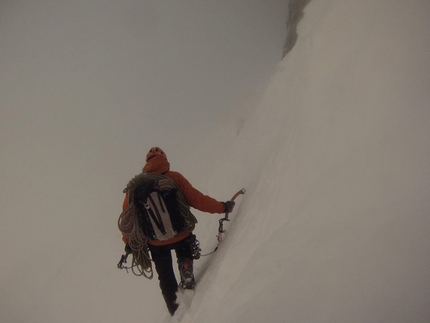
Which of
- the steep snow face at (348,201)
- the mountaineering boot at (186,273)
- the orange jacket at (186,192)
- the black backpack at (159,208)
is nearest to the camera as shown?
the steep snow face at (348,201)

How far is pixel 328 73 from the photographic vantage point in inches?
133

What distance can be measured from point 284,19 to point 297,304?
39.5 feet

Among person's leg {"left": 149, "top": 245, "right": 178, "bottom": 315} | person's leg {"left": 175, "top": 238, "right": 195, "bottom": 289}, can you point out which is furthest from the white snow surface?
person's leg {"left": 149, "top": 245, "right": 178, "bottom": 315}

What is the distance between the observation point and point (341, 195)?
6.14 ft

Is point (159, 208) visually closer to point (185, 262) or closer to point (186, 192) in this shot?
point (186, 192)

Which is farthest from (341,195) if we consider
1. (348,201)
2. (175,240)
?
(175,240)

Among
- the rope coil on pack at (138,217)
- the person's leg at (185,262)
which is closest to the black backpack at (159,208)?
the rope coil on pack at (138,217)

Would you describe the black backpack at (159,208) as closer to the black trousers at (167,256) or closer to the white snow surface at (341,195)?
the black trousers at (167,256)

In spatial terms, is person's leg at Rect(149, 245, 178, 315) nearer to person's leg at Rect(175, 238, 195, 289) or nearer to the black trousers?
the black trousers

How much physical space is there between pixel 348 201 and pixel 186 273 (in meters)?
1.79

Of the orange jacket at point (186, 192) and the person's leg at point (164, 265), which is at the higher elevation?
the orange jacket at point (186, 192)

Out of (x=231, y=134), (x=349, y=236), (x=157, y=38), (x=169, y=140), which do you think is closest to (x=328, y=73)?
(x=349, y=236)

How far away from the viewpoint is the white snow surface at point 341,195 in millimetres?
1373

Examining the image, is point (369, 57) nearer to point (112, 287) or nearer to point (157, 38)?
point (112, 287)
